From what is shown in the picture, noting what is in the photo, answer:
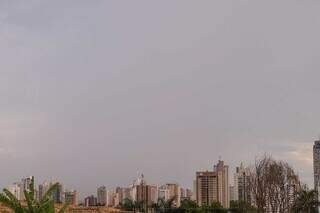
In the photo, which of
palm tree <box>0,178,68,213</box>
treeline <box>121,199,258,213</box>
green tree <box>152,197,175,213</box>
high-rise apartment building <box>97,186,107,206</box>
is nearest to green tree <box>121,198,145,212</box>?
treeline <box>121,199,258,213</box>

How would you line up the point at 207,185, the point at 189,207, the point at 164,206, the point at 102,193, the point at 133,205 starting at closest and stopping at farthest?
the point at 189,207 → the point at 164,206 → the point at 133,205 → the point at 207,185 → the point at 102,193

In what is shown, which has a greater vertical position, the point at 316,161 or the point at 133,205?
the point at 316,161

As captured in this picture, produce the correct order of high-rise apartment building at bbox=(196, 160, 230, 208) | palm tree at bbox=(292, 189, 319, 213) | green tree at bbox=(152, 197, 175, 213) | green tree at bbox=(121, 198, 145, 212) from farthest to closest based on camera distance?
high-rise apartment building at bbox=(196, 160, 230, 208), green tree at bbox=(121, 198, 145, 212), green tree at bbox=(152, 197, 175, 213), palm tree at bbox=(292, 189, 319, 213)

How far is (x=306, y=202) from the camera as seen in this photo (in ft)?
163

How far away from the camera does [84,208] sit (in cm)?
3309

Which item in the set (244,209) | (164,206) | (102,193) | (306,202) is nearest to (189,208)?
(244,209)

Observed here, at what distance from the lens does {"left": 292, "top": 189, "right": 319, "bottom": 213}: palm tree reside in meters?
49.7

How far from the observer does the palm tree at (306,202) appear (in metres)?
49.7

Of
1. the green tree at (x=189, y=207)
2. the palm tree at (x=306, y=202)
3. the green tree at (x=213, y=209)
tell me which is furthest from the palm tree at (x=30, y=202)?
the palm tree at (x=306, y=202)

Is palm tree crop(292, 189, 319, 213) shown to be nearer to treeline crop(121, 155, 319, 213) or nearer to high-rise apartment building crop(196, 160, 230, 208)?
treeline crop(121, 155, 319, 213)

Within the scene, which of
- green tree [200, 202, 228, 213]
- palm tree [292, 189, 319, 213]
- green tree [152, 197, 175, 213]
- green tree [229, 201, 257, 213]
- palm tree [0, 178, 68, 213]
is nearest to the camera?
palm tree [0, 178, 68, 213]

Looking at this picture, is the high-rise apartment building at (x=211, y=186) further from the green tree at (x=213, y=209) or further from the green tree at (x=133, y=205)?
the green tree at (x=213, y=209)

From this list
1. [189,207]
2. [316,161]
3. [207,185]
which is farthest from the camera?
[207,185]

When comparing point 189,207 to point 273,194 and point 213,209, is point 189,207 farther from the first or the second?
point 273,194
